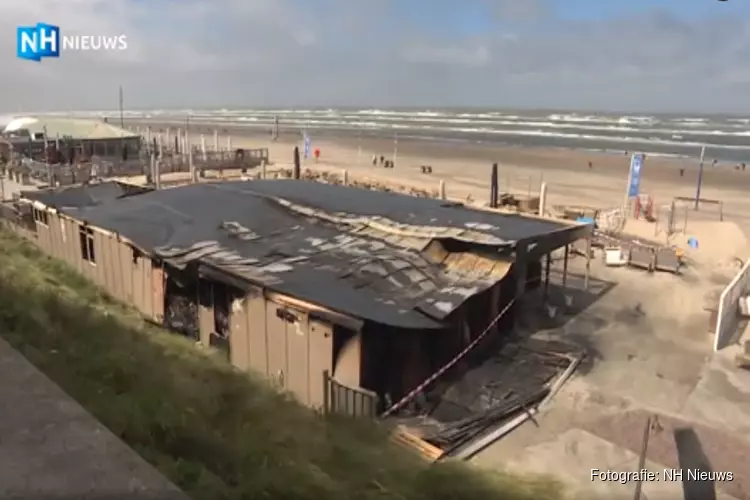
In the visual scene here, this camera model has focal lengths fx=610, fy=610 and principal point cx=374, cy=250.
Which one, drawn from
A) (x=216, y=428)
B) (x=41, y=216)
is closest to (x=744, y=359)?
(x=216, y=428)

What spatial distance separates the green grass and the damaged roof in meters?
2.47

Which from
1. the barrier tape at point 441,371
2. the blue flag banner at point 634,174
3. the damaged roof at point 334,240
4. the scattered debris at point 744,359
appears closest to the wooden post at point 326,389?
the barrier tape at point 441,371

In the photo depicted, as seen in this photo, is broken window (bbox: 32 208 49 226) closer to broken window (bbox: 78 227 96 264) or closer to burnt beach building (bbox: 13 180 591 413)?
burnt beach building (bbox: 13 180 591 413)

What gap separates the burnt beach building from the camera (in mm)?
10164

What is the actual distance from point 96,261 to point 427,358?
9.47 meters

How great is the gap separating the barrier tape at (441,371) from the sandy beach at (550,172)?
21.9m

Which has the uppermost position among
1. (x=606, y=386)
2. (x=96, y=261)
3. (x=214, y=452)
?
(x=214, y=452)

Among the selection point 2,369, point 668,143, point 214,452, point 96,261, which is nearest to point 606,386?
point 214,452

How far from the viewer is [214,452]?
450cm

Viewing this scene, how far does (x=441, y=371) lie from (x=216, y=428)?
626 centimetres

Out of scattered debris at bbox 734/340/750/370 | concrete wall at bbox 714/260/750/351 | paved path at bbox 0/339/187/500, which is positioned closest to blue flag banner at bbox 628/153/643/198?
concrete wall at bbox 714/260/750/351

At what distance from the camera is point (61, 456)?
3.57 m

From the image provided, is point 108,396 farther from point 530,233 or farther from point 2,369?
point 530,233

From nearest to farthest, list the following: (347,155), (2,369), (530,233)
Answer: (2,369), (530,233), (347,155)
